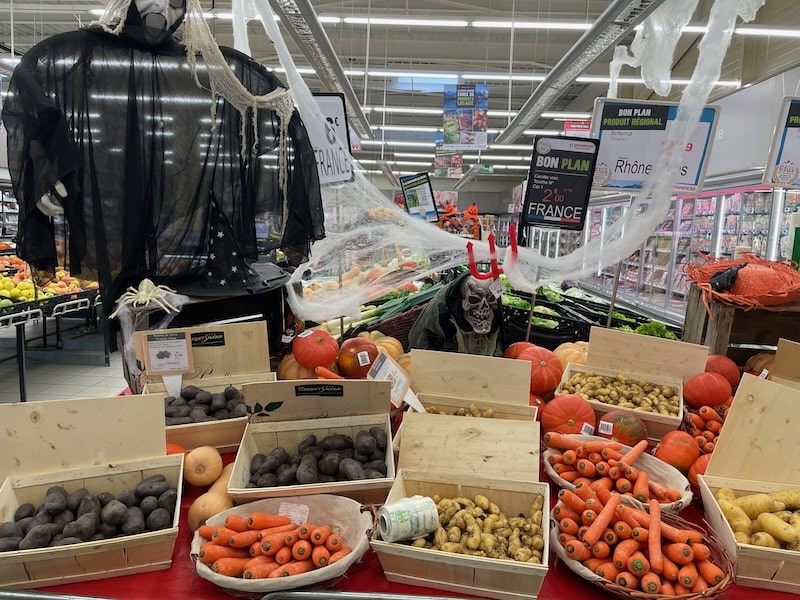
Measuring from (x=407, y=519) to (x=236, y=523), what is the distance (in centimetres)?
48

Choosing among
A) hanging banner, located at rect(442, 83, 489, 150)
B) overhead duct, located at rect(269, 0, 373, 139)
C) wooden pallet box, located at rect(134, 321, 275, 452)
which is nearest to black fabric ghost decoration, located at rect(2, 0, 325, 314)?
wooden pallet box, located at rect(134, 321, 275, 452)

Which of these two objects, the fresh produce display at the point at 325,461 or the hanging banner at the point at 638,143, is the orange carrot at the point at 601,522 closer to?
the fresh produce display at the point at 325,461

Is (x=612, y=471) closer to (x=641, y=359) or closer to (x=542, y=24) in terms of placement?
(x=641, y=359)

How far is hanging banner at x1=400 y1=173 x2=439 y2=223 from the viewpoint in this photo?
445 cm

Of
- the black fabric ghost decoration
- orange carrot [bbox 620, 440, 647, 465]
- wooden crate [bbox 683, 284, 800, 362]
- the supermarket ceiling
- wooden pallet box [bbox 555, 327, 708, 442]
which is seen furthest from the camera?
the supermarket ceiling

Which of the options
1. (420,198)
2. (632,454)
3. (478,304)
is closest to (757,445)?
(632,454)

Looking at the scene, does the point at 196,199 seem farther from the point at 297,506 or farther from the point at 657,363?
the point at 657,363

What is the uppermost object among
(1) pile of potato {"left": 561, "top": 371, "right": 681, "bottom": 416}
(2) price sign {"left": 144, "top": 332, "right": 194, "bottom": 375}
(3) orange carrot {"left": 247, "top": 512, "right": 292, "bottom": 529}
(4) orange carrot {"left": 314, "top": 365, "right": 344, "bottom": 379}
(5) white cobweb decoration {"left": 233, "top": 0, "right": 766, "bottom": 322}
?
(5) white cobweb decoration {"left": 233, "top": 0, "right": 766, "bottom": 322}

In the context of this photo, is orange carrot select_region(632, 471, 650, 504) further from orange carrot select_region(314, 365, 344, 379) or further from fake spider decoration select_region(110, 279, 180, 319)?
fake spider decoration select_region(110, 279, 180, 319)

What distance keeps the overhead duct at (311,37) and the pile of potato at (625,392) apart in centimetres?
262

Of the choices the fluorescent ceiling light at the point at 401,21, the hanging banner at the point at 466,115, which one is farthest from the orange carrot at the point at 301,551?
the hanging banner at the point at 466,115

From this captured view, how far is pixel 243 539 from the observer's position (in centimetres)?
138

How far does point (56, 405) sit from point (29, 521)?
1.15ft

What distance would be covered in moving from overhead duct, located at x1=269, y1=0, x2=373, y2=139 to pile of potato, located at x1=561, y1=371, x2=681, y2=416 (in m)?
2.62
